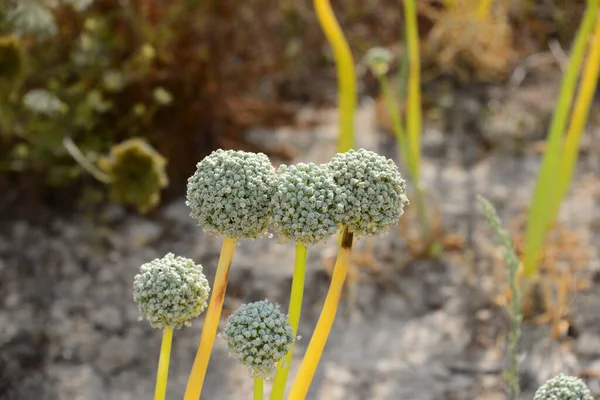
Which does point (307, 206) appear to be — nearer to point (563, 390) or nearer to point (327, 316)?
point (327, 316)

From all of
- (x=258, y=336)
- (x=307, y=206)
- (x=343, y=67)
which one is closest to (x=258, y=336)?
(x=258, y=336)

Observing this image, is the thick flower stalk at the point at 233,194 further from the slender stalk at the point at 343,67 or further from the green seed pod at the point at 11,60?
the green seed pod at the point at 11,60

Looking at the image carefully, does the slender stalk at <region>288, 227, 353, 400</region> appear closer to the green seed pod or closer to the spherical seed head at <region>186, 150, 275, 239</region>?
the spherical seed head at <region>186, 150, 275, 239</region>

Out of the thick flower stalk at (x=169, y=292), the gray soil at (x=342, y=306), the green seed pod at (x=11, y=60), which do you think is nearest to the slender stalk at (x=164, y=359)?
the thick flower stalk at (x=169, y=292)

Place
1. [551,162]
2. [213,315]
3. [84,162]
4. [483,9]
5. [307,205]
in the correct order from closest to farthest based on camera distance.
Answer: [307,205] < [213,315] < [551,162] < [84,162] < [483,9]

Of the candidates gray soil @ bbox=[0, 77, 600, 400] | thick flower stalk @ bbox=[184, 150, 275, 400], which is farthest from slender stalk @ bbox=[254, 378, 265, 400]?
gray soil @ bbox=[0, 77, 600, 400]

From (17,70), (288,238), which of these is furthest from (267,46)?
(288,238)

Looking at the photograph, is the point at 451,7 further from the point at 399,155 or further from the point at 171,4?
the point at 171,4
